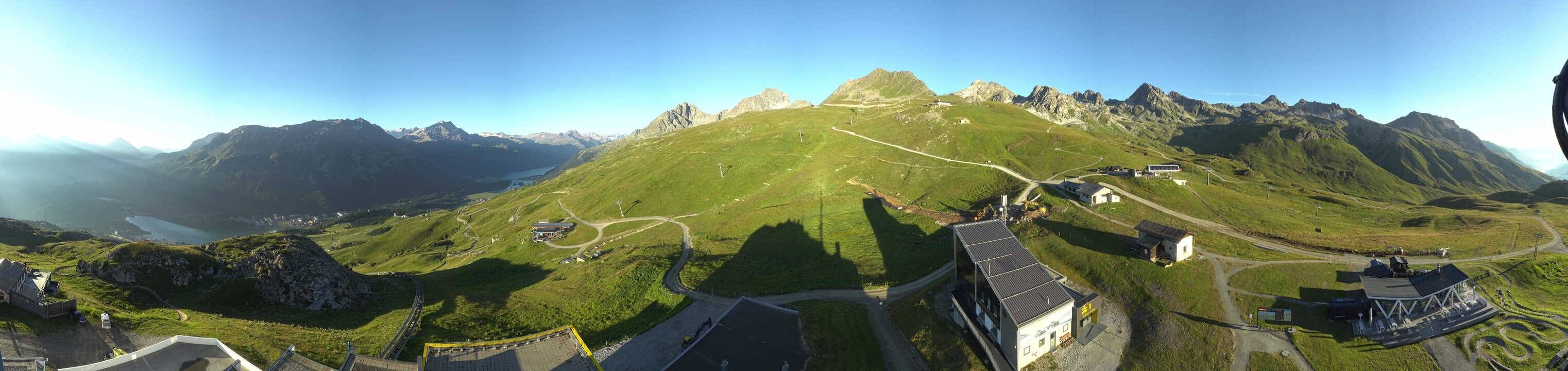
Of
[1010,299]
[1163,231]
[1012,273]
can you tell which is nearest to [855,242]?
[1012,273]

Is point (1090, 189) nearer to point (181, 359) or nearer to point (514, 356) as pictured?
point (514, 356)

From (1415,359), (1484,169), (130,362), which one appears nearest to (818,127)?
(1415,359)

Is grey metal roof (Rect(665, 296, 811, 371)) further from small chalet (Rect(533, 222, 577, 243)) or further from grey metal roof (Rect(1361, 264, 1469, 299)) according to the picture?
small chalet (Rect(533, 222, 577, 243))

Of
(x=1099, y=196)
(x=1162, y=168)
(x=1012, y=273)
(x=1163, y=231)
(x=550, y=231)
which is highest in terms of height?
(x=1162, y=168)

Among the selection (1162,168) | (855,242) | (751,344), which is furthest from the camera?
(1162,168)

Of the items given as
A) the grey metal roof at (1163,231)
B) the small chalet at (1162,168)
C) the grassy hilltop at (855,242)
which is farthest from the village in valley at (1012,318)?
the small chalet at (1162,168)

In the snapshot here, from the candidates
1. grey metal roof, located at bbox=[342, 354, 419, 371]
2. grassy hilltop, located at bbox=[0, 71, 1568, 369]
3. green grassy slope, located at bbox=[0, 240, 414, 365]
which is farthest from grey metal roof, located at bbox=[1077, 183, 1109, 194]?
green grassy slope, located at bbox=[0, 240, 414, 365]

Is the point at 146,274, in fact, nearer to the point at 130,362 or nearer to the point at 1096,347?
the point at 130,362
